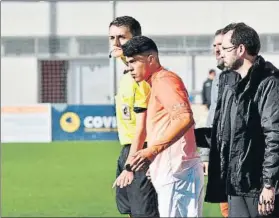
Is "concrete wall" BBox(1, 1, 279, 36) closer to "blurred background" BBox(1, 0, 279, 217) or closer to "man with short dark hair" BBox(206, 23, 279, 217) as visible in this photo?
"blurred background" BBox(1, 0, 279, 217)

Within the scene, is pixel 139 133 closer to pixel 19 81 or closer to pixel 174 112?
pixel 174 112

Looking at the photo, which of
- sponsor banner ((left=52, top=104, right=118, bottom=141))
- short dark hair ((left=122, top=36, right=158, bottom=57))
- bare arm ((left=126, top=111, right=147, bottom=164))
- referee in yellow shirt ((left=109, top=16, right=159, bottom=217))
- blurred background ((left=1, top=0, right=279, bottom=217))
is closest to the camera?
short dark hair ((left=122, top=36, right=158, bottom=57))

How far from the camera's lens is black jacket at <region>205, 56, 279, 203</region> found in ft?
14.4

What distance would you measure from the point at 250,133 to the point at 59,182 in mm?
7551

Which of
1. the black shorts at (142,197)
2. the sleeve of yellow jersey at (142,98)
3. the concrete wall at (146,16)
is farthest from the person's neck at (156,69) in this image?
the concrete wall at (146,16)

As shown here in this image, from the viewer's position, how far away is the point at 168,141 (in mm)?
4270

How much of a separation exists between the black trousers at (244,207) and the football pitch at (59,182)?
4228 millimetres

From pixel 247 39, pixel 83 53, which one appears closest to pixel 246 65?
pixel 247 39

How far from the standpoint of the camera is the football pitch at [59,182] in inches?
363

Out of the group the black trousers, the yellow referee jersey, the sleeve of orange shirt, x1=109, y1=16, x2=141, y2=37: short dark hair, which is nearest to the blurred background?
the yellow referee jersey

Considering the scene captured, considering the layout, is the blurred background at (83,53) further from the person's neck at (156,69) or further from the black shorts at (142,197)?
the person's neck at (156,69)

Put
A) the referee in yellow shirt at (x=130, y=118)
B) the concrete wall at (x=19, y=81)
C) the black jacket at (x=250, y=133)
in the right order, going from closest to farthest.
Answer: the black jacket at (x=250, y=133), the referee in yellow shirt at (x=130, y=118), the concrete wall at (x=19, y=81)

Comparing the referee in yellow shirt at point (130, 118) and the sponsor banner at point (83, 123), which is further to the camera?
the sponsor banner at point (83, 123)

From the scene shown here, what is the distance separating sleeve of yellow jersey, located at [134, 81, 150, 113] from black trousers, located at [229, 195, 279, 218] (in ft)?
2.65
